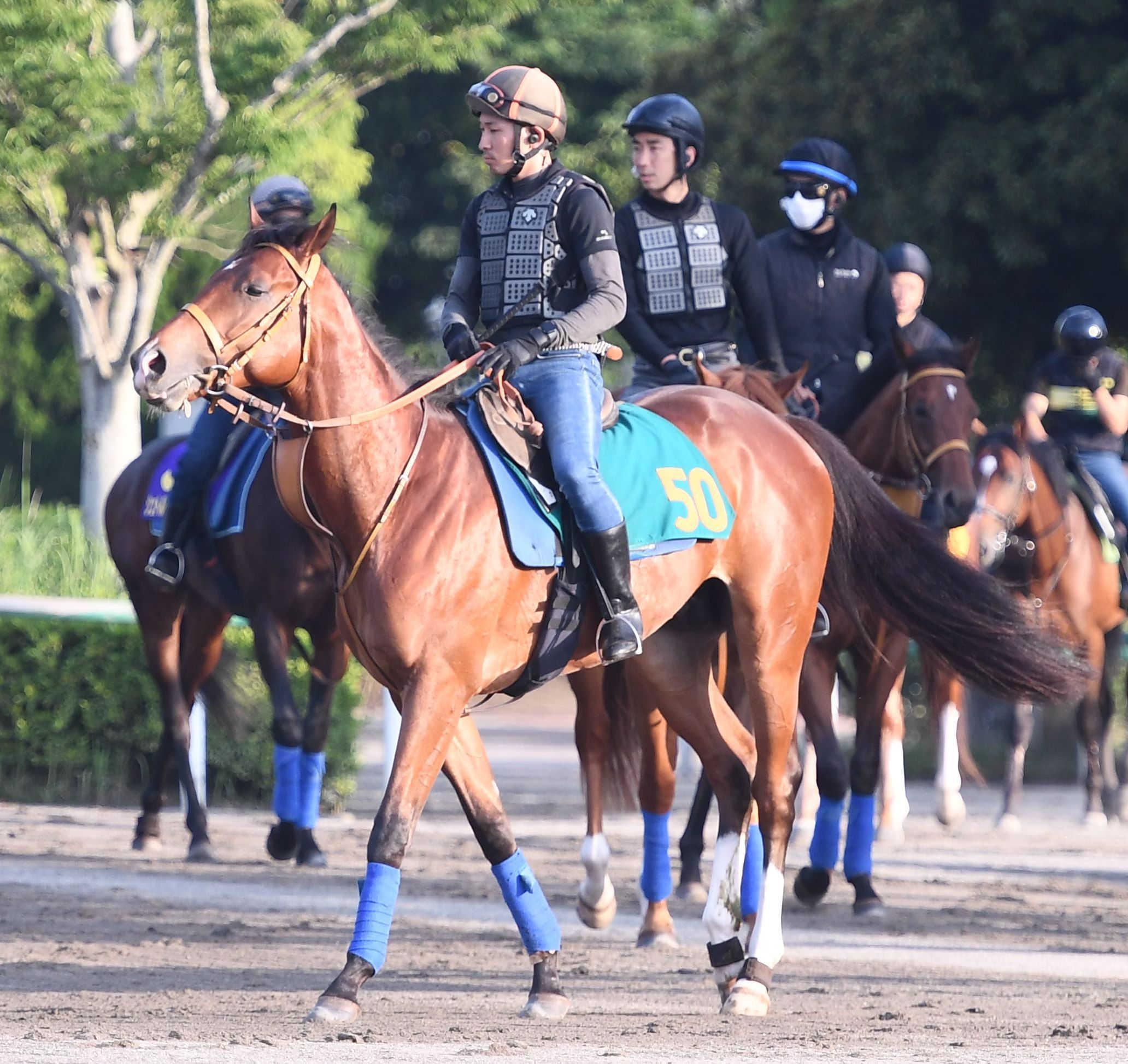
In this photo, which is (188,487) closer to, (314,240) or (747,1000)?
(314,240)

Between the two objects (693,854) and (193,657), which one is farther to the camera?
(193,657)

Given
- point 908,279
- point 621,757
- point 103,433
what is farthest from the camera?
point 103,433

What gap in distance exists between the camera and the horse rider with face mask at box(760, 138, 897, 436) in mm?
9188

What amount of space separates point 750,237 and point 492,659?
134 inches

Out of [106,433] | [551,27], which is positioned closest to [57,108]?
[106,433]

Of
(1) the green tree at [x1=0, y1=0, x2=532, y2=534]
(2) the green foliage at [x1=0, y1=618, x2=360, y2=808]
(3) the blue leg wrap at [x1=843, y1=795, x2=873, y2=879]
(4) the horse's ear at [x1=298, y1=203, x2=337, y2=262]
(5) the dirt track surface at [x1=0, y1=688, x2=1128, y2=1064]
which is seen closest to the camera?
(5) the dirt track surface at [x1=0, y1=688, x2=1128, y2=1064]

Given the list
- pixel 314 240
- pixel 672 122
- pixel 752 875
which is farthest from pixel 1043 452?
pixel 314 240

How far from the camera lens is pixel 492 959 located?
7.36 meters

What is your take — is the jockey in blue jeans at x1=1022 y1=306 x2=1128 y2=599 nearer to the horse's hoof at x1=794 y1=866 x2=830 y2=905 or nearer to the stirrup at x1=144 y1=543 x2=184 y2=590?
the horse's hoof at x1=794 y1=866 x2=830 y2=905

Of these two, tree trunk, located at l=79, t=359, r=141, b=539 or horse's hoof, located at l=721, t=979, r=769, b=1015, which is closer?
horse's hoof, located at l=721, t=979, r=769, b=1015

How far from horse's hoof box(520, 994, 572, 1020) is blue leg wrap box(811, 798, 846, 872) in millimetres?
2798

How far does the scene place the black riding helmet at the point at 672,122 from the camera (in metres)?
8.17

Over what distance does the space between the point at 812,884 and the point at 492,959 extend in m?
1.94

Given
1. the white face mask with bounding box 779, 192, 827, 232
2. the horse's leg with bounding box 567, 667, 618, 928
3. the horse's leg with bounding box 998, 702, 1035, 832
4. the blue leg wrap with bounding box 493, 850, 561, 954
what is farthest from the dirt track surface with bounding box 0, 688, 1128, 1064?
the white face mask with bounding box 779, 192, 827, 232
